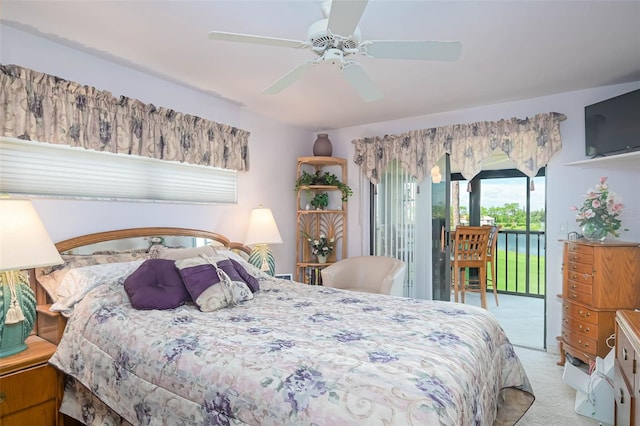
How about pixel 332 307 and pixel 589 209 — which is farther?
pixel 589 209

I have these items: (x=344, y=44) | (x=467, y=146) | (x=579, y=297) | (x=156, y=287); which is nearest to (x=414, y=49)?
(x=344, y=44)

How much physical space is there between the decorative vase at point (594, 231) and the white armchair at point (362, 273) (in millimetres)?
1589

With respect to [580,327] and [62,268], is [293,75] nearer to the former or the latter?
[62,268]

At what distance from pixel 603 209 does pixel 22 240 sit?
4023mm

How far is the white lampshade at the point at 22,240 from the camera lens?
1.83m

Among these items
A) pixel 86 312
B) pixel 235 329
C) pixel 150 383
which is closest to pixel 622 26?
pixel 235 329

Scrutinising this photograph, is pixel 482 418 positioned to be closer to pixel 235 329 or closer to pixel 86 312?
pixel 235 329

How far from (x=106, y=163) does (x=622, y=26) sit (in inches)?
142

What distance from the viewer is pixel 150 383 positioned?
1.60 metres

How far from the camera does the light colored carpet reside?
2.35 m

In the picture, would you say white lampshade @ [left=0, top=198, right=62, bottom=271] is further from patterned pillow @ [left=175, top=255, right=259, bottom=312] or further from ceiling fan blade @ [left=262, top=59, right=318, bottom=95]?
ceiling fan blade @ [left=262, top=59, right=318, bottom=95]

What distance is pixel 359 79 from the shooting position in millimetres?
2090

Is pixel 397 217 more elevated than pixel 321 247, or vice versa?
pixel 397 217

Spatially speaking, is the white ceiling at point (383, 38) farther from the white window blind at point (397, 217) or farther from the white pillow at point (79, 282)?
the white pillow at point (79, 282)
